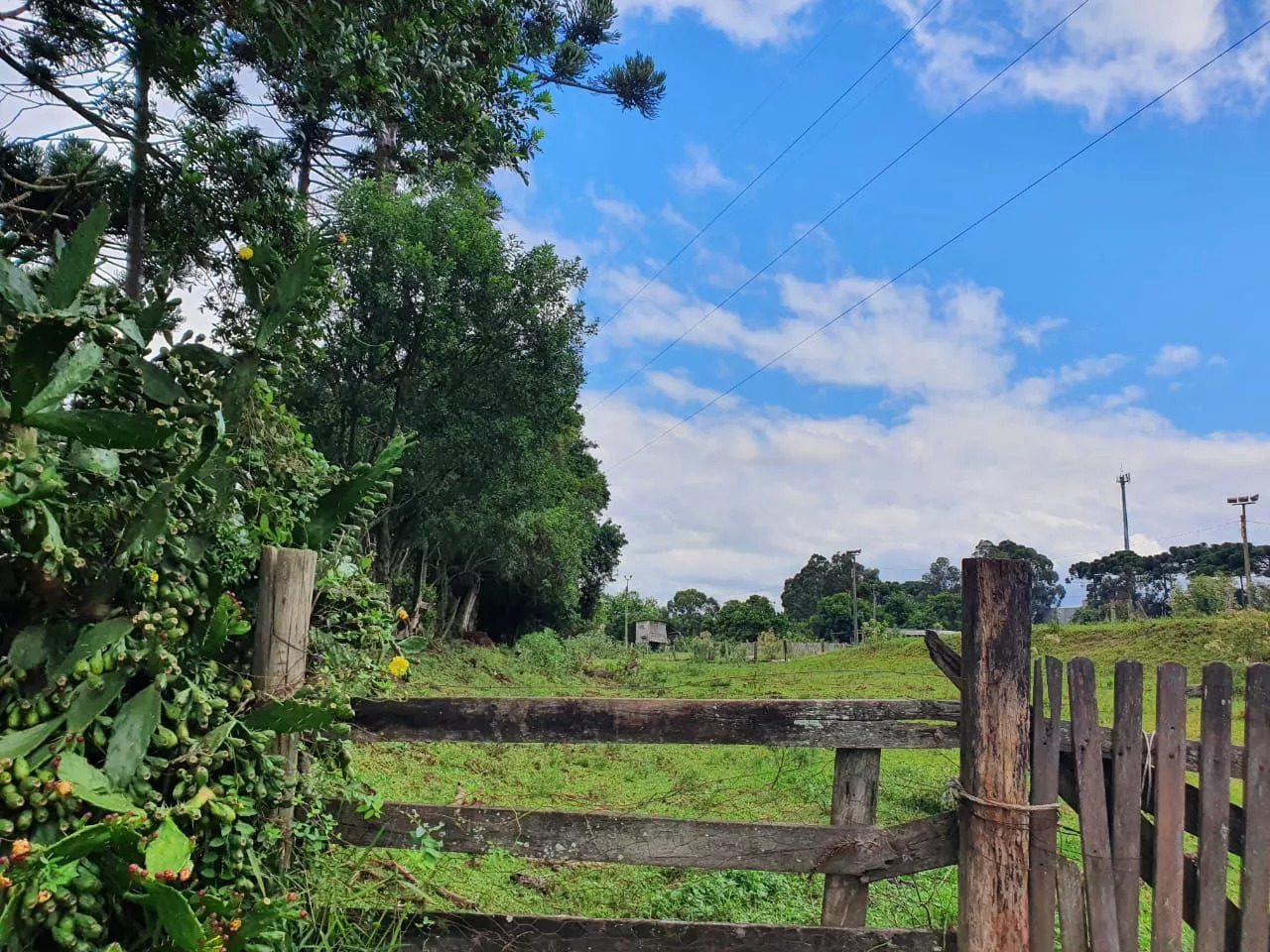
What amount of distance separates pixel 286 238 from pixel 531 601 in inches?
883

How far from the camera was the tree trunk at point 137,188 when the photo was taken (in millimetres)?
6445

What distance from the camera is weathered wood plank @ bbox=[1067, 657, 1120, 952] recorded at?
7.97 ft

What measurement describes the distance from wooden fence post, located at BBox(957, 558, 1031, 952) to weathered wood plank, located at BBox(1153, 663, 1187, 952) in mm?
402

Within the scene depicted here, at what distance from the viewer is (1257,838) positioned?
2.43m

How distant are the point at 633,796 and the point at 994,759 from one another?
515 cm

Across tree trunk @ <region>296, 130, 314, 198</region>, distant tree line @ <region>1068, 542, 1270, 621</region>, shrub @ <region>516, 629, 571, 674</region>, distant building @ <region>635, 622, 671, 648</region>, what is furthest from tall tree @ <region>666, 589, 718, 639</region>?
tree trunk @ <region>296, 130, 314, 198</region>

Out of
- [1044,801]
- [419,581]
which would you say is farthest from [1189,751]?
[419,581]

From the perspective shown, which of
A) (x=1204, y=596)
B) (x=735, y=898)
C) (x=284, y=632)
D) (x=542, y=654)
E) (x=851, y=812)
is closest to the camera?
(x=284, y=632)

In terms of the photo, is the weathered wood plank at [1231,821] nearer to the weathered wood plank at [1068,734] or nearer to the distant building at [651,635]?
the weathered wood plank at [1068,734]

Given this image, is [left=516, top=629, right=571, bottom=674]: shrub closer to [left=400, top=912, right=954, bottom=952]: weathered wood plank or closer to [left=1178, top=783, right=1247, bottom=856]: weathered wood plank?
[left=400, top=912, right=954, bottom=952]: weathered wood plank

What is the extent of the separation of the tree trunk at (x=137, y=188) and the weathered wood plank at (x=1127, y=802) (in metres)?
6.58

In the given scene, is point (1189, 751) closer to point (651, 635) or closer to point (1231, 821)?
point (1231, 821)

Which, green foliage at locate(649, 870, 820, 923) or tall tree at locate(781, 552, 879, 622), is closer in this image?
green foliage at locate(649, 870, 820, 923)

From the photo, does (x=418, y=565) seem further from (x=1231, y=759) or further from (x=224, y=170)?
(x=1231, y=759)
